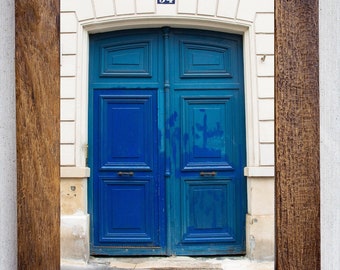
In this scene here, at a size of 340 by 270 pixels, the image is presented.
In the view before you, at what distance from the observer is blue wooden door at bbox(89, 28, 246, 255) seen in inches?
246

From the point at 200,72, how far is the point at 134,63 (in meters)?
0.93

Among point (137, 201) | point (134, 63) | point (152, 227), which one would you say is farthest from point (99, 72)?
point (152, 227)

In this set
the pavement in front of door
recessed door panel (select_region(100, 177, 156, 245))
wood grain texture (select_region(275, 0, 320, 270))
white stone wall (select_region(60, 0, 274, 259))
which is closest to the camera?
wood grain texture (select_region(275, 0, 320, 270))

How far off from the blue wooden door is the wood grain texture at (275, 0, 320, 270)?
4741 millimetres

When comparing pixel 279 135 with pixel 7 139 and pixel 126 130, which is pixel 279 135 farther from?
pixel 126 130

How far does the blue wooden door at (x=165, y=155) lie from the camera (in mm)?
6258

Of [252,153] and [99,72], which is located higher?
[99,72]

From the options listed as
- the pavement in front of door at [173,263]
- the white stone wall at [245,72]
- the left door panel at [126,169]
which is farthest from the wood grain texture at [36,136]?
the left door panel at [126,169]

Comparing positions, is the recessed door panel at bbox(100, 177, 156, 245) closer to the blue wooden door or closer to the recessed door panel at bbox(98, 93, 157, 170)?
the blue wooden door

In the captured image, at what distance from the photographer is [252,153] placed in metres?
6.09

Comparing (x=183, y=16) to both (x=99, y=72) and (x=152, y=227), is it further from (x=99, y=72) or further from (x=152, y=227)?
(x=152, y=227)

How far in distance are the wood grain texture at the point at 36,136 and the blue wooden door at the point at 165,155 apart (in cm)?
471

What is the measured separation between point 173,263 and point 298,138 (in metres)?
4.71

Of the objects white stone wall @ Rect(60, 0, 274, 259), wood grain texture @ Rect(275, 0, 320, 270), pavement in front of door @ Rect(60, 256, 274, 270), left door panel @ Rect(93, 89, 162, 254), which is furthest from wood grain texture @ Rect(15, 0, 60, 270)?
left door panel @ Rect(93, 89, 162, 254)
